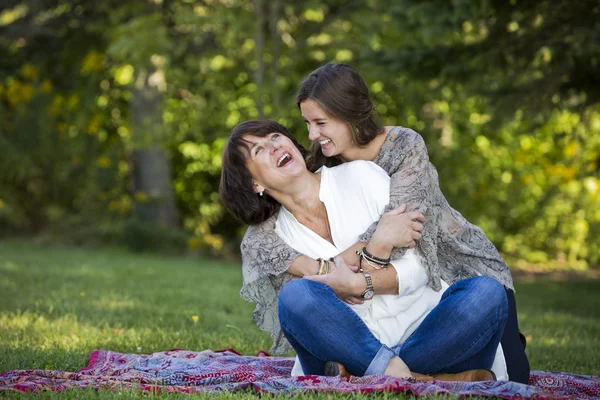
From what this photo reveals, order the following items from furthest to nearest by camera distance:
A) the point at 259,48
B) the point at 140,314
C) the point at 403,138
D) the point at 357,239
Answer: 1. the point at 259,48
2. the point at 140,314
3. the point at 403,138
4. the point at 357,239

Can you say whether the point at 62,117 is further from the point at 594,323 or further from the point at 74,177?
the point at 594,323

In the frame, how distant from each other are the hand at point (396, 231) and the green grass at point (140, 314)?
0.80 m

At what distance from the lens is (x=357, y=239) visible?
3.44 m

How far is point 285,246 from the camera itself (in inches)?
136

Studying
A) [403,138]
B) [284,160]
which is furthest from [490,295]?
[284,160]

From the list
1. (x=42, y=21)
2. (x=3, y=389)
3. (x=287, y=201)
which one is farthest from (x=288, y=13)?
(x=3, y=389)

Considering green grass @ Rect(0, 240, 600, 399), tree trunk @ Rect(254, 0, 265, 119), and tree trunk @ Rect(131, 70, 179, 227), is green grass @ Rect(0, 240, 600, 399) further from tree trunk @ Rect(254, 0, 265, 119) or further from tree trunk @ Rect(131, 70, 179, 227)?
tree trunk @ Rect(254, 0, 265, 119)

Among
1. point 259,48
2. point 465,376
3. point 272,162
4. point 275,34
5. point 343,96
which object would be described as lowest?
point 465,376

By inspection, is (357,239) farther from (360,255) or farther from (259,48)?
(259,48)

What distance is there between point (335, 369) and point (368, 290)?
0.36 meters

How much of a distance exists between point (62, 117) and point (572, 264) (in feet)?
28.8

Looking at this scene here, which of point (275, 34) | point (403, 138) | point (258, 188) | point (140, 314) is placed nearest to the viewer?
point (258, 188)

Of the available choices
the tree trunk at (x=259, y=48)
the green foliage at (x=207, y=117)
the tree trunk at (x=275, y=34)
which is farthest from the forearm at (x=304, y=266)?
the tree trunk at (x=275, y=34)

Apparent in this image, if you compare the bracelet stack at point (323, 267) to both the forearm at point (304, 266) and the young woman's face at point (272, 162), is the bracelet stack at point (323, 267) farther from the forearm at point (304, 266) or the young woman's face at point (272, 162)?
the young woman's face at point (272, 162)
